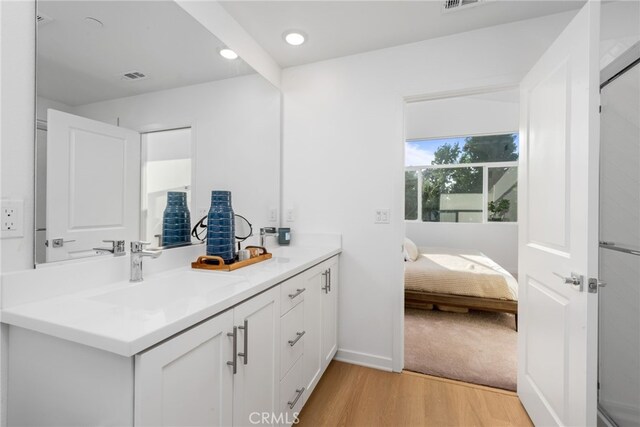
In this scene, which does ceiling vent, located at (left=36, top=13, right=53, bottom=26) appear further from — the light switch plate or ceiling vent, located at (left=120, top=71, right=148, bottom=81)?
the light switch plate

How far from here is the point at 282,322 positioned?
4.25ft

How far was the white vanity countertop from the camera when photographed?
2.21 feet

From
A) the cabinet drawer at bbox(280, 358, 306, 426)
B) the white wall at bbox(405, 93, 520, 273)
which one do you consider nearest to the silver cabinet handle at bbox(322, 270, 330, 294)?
the cabinet drawer at bbox(280, 358, 306, 426)

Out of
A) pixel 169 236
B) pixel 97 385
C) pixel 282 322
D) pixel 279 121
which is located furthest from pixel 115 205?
pixel 279 121

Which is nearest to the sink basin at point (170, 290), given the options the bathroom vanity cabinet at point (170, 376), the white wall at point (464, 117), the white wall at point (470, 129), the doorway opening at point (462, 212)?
the bathroom vanity cabinet at point (170, 376)

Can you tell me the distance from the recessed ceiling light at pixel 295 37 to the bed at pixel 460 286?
2371 mm

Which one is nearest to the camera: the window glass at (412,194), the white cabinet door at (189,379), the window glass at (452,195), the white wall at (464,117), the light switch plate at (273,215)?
the white cabinet door at (189,379)

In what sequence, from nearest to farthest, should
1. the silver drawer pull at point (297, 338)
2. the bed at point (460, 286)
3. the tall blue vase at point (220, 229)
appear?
1. the silver drawer pull at point (297, 338)
2. the tall blue vase at point (220, 229)
3. the bed at point (460, 286)

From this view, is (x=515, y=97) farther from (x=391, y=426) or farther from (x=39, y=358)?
(x=39, y=358)

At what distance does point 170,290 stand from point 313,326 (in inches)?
33.2

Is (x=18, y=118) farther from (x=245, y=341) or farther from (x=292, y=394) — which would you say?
(x=292, y=394)

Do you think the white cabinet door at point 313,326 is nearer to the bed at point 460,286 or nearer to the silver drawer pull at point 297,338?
the silver drawer pull at point 297,338

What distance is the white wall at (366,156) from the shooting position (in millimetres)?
1932

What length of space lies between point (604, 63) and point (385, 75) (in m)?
1.25
